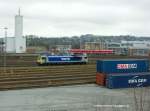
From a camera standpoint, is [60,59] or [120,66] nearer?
[120,66]

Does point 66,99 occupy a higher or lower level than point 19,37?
lower

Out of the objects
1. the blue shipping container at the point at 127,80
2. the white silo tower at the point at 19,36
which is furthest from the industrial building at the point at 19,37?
the blue shipping container at the point at 127,80

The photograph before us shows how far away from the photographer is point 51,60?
56.3 meters

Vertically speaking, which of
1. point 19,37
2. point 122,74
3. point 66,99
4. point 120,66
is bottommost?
point 66,99

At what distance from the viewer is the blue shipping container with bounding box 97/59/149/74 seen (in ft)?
111

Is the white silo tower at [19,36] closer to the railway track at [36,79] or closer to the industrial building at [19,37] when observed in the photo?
the industrial building at [19,37]

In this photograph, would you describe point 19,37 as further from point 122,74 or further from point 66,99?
point 66,99

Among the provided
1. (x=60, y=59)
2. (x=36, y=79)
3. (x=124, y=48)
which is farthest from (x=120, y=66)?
(x=124, y=48)

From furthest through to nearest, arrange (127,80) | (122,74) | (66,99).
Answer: (122,74) → (127,80) → (66,99)

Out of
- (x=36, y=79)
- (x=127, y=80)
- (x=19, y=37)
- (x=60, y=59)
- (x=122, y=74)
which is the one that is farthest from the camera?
(x=19, y=37)

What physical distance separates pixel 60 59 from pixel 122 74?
2409 cm

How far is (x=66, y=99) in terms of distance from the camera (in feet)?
82.2

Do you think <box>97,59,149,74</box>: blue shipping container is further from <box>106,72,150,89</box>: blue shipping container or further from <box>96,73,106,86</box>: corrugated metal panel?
<box>106,72,150,89</box>: blue shipping container

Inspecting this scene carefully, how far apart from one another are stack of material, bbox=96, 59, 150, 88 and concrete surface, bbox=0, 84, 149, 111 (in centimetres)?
111
